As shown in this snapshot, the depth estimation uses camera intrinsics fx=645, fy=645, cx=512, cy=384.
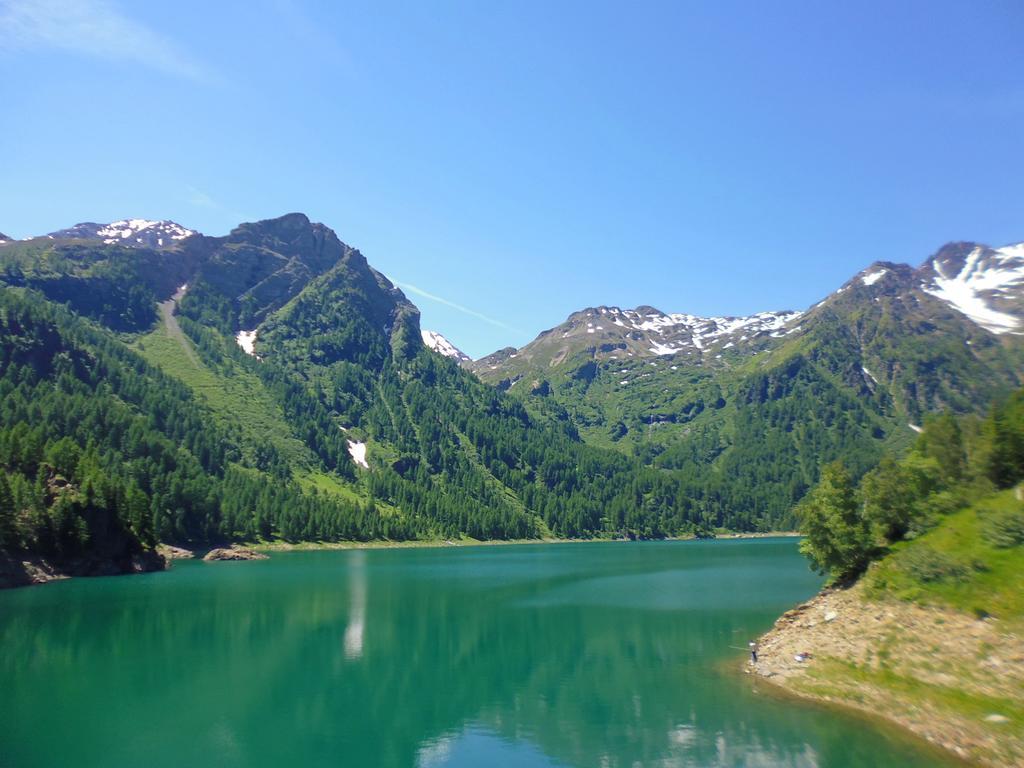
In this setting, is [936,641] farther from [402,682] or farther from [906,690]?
[402,682]

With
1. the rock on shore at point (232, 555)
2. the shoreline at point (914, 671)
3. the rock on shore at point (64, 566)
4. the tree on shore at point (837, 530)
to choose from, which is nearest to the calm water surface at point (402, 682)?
the shoreline at point (914, 671)

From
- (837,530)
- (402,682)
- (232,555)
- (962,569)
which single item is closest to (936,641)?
(962,569)

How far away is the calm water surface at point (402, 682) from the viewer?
33094 millimetres

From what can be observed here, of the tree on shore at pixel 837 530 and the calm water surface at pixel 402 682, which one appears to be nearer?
the calm water surface at pixel 402 682

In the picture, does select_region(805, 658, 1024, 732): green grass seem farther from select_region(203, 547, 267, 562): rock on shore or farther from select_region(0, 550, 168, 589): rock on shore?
select_region(203, 547, 267, 562): rock on shore

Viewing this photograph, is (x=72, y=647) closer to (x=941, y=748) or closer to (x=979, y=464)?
(x=941, y=748)

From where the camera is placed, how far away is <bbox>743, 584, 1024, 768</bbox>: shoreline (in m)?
31.3

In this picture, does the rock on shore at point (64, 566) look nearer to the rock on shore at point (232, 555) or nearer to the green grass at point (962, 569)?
the rock on shore at point (232, 555)

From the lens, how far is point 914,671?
37250 mm

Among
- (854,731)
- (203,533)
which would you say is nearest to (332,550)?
(203,533)

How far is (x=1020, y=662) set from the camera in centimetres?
3331

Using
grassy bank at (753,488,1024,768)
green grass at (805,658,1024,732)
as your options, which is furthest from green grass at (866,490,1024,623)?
green grass at (805,658,1024,732)

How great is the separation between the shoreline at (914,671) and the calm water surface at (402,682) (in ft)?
7.22

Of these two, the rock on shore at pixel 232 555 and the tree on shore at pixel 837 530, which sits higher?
the tree on shore at pixel 837 530
